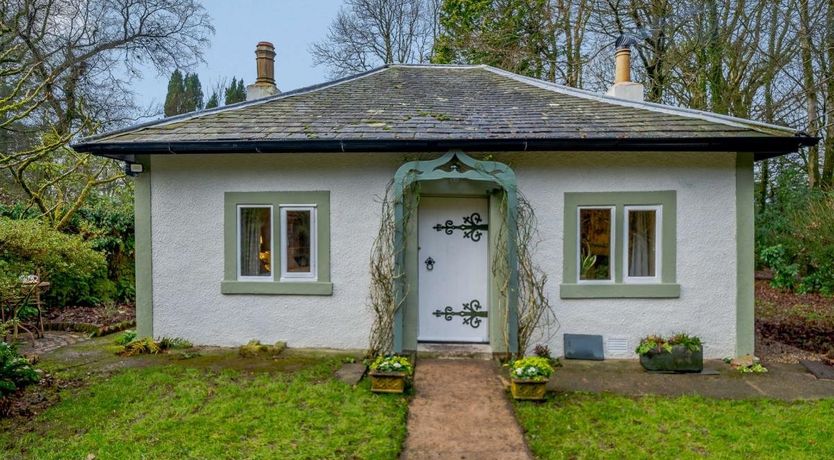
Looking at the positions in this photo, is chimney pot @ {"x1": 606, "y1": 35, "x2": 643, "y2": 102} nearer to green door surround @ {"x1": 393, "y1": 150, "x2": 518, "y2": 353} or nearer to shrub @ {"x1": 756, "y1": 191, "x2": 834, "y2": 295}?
green door surround @ {"x1": 393, "y1": 150, "x2": 518, "y2": 353}

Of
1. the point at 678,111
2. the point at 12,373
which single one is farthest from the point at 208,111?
the point at 678,111

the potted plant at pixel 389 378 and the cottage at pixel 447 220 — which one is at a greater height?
the cottage at pixel 447 220

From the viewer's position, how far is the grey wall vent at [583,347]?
637cm

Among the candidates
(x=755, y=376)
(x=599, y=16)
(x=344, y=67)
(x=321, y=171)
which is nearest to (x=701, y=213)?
(x=755, y=376)

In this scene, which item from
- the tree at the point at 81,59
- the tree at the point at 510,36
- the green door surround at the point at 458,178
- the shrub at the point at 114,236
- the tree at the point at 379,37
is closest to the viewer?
the green door surround at the point at 458,178

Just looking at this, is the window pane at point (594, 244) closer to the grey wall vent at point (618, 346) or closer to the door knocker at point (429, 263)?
the grey wall vent at point (618, 346)

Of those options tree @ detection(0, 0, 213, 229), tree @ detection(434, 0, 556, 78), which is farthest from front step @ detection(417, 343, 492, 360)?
tree @ detection(434, 0, 556, 78)

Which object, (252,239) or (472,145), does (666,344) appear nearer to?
(472,145)

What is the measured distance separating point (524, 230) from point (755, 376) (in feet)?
11.2

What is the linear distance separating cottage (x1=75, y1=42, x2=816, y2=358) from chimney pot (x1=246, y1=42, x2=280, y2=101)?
1.73 m

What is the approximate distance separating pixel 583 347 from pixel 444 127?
3727 millimetres

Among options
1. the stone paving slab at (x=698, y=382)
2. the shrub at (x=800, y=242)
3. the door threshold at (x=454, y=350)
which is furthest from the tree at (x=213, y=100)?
the stone paving slab at (x=698, y=382)

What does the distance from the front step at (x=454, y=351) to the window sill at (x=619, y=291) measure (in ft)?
4.55

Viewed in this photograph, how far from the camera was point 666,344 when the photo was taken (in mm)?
5957
